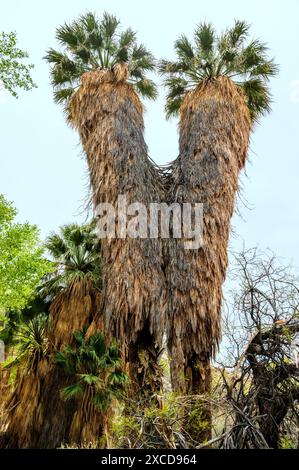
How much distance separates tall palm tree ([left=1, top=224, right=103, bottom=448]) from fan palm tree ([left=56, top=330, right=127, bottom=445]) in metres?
1.05

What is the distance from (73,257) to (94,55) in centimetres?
645

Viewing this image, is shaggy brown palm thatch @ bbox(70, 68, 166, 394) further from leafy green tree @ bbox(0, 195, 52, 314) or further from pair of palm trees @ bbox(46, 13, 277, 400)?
Answer: leafy green tree @ bbox(0, 195, 52, 314)

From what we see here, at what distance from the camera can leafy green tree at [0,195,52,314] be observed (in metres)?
14.9

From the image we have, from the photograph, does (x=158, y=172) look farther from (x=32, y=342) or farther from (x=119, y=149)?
(x=32, y=342)

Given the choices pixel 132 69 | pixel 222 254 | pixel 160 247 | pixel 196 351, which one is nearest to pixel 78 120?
pixel 132 69

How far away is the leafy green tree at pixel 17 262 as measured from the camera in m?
14.9

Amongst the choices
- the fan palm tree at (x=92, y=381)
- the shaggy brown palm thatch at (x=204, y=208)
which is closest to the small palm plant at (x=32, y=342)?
the fan palm tree at (x=92, y=381)

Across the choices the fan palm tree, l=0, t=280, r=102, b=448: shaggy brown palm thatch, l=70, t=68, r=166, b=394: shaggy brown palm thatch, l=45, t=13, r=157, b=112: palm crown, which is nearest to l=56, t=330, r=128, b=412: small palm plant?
the fan palm tree

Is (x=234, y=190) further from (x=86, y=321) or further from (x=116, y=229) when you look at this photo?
(x=86, y=321)

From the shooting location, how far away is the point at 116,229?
1465 cm

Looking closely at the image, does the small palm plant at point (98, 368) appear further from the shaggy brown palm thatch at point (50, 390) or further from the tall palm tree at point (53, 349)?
the tall palm tree at point (53, 349)

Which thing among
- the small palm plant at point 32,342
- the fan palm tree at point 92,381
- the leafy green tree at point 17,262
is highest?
the leafy green tree at point 17,262

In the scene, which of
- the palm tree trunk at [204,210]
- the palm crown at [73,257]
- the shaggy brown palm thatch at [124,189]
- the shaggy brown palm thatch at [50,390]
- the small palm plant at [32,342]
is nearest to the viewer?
the shaggy brown palm thatch at [124,189]

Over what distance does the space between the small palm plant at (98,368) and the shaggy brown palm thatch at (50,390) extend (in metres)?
2.24
